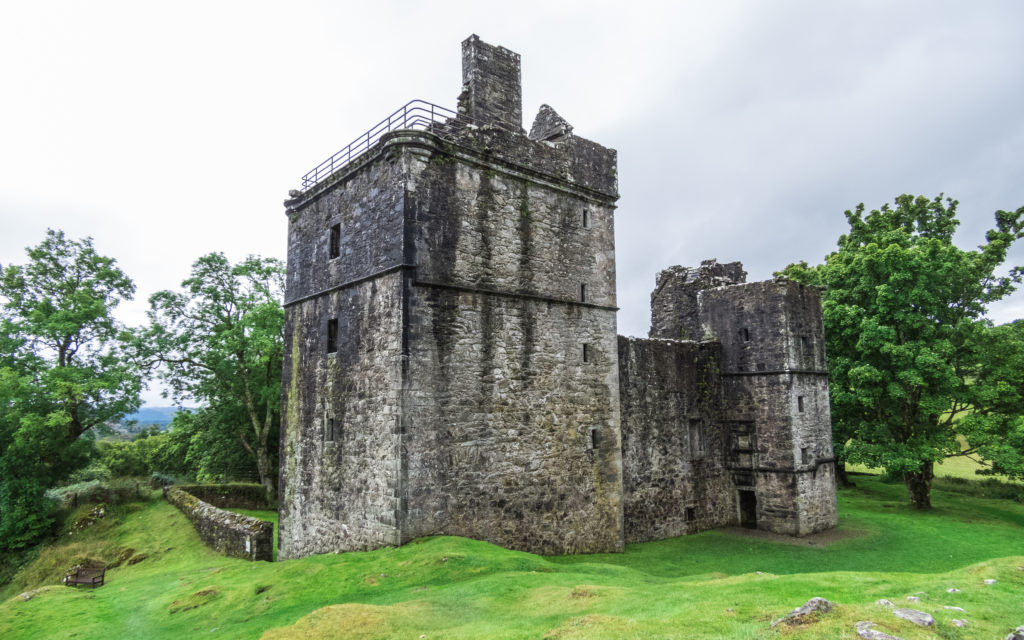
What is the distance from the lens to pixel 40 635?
1181 centimetres

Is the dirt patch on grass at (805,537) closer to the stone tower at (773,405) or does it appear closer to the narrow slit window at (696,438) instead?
the stone tower at (773,405)

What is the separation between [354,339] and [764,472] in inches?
571

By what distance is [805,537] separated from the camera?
19.0 metres

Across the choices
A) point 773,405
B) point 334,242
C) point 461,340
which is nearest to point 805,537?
point 773,405

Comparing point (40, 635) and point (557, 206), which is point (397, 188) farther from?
point (40, 635)

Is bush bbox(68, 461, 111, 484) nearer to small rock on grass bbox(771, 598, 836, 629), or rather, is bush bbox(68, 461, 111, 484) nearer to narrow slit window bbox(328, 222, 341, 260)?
narrow slit window bbox(328, 222, 341, 260)

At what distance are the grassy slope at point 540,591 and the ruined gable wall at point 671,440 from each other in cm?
96

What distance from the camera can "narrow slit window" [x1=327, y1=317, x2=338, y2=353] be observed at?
15591 mm

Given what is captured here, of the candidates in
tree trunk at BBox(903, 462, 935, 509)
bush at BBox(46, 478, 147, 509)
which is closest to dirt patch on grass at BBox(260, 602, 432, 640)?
bush at BBox(46, 478, 147, 509)

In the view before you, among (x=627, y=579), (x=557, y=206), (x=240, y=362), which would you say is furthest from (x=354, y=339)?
(x=240, y=362)

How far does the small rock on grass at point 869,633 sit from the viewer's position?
5418 mm

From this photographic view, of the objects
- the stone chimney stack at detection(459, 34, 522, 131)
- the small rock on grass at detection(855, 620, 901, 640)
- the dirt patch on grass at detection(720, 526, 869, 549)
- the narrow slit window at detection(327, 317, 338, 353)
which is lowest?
the dirt patch on grass at detection(720, 526, 869, 549)

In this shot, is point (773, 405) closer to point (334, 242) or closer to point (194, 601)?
point (334, 242)

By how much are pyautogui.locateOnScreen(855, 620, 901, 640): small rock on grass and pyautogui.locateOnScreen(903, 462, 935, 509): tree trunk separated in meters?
23.2
